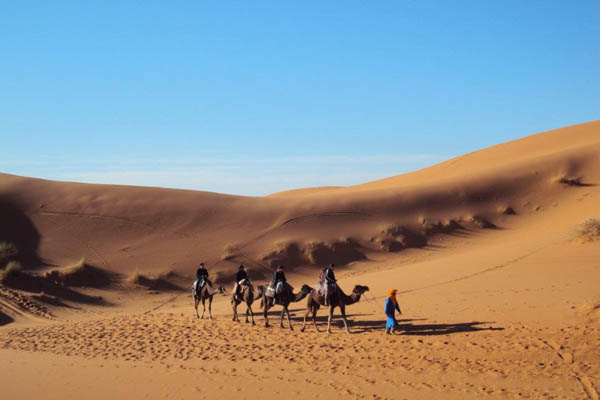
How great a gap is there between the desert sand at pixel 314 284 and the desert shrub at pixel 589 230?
0.18 meters

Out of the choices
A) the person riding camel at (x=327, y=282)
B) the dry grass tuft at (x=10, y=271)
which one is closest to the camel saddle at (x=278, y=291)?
the person riding camel at (x=327, y=282)

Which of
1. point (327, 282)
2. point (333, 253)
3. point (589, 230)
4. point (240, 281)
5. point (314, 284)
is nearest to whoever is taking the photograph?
point (327, 282)

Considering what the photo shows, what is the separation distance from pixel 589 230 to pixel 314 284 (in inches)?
499

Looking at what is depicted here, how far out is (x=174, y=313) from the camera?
21719 millimetres

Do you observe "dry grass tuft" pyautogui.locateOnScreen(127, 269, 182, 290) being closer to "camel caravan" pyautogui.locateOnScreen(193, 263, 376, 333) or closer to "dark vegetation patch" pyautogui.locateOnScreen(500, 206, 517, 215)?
"camel caravan" pyautogui.locateOnScreen(193, 263, 376, 333)

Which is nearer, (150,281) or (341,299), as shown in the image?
(341,299)

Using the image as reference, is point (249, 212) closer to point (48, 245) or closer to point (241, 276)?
point (48, 245)

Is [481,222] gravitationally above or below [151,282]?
above

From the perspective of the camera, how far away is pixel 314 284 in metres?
27.7

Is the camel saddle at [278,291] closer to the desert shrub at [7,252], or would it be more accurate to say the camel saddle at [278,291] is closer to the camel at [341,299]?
the camel at [341,299]

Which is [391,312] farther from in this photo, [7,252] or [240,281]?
[7,252]

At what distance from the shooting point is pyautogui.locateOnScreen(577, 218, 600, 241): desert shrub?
24.2 m

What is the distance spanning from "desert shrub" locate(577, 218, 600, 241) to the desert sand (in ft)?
0.60

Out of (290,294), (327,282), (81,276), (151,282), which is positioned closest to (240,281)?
(290,294)
